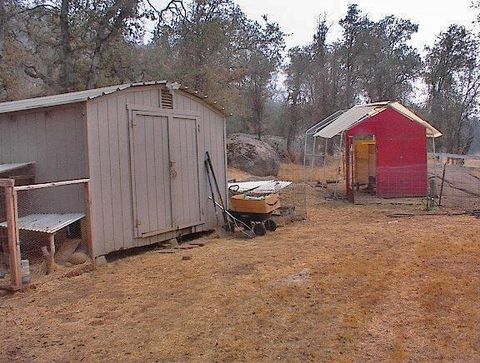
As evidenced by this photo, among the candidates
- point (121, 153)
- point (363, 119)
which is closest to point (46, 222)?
point (121, 153)

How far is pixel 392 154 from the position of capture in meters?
13.0

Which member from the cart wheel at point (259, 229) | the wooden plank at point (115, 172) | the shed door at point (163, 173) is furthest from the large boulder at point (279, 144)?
the wooden plank at point (115, 172)

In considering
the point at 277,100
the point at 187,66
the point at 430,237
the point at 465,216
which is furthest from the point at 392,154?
the point at 277,100

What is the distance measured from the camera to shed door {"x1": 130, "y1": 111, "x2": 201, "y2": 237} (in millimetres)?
7152

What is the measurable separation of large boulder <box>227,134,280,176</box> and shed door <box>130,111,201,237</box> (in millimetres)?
9628

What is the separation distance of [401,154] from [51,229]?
9885 millimetres

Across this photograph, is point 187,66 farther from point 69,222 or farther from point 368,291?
point 368,291

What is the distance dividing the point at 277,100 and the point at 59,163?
2784cm

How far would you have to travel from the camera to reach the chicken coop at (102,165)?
637 centimetres

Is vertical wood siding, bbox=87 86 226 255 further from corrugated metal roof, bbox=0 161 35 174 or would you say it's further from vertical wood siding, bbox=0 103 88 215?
corrugated metal roof, bbox=0 161 35 174

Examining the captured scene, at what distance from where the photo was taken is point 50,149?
668 centimetres

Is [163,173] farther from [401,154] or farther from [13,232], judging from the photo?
[401,154]

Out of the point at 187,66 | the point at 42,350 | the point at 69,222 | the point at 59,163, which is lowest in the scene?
the point at 42,350

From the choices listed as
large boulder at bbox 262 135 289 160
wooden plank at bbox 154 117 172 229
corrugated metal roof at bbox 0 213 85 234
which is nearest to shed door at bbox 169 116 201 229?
wooden plank at bbox 154 117 172 229
